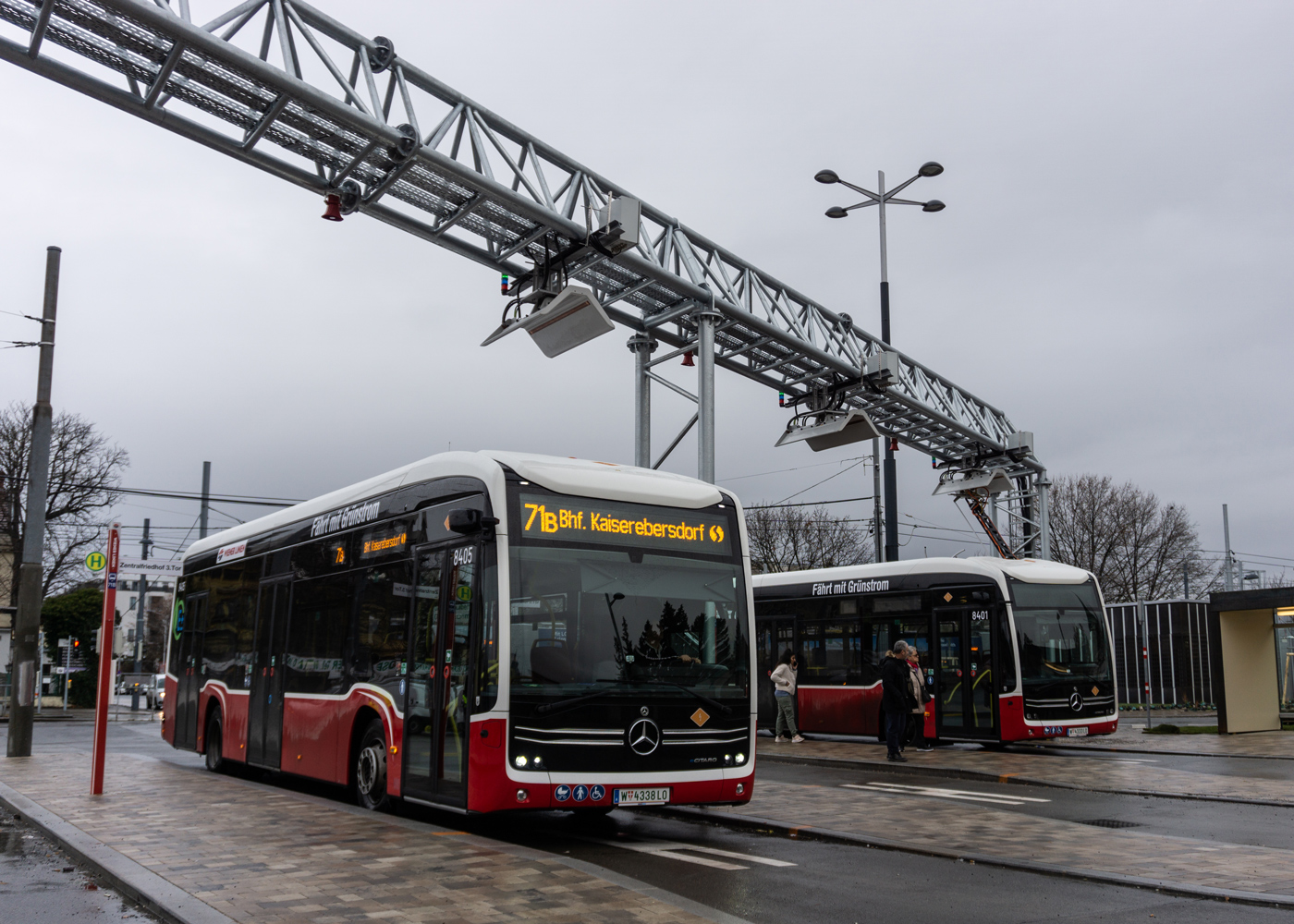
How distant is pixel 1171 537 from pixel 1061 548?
4846mm

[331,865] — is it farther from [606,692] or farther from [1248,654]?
[1248,654]

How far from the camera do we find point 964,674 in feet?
59.9

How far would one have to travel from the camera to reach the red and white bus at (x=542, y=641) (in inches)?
340

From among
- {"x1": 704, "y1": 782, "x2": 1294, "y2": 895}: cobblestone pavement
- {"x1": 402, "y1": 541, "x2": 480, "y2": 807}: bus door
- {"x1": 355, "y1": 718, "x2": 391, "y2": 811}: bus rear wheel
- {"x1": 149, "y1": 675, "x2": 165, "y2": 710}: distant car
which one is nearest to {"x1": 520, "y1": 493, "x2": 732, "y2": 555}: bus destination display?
{"x1": 402, "y1": 541, "x2": 480, "y2": 807}: bus door

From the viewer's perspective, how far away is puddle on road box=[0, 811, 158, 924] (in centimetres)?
652

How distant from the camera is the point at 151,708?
42.8 metres

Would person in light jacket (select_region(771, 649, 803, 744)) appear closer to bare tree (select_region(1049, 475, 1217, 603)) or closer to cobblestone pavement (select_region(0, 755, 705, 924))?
cobblestone pavement (select_region(0, 755, 705, 924))

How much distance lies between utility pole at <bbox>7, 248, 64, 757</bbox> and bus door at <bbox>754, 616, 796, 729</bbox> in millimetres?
11763

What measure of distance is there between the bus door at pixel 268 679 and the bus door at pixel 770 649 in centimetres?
982

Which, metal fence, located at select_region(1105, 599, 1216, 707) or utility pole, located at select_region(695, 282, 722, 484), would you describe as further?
metal fence, located at select_region(1105, 599, 1216, 707)

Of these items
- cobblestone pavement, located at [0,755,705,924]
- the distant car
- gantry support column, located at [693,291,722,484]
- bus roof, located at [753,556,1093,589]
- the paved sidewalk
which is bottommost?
the distant car

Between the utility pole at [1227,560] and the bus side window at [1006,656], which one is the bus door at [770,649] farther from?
the utility pole at [1227,560]

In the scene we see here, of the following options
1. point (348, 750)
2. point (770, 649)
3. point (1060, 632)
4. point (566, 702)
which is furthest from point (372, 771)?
point (770, 649)

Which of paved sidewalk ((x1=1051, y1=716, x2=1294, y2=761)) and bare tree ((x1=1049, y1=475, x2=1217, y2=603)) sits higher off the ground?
bare tree ((x1=1049, y1=475, x2=1217, y2=603))
